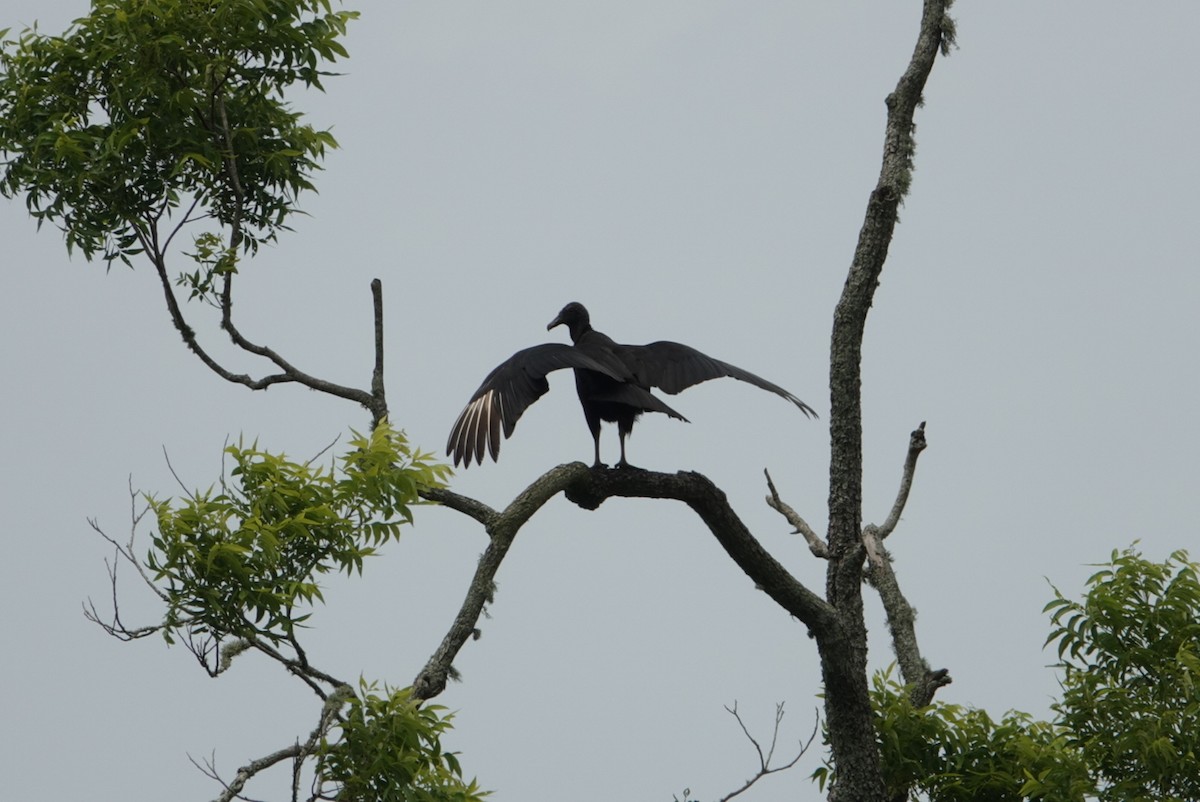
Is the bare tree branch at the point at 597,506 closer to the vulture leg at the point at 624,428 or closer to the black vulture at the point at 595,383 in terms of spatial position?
the black vulture at the point at 595,383

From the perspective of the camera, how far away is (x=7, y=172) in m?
7.33

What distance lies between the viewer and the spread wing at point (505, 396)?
217 inches

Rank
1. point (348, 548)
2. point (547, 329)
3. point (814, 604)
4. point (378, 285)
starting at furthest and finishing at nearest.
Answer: point (547, 329) < point (378, 285) < point (814, 604) < point (348, 548)

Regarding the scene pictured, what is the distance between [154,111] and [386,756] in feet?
13.1

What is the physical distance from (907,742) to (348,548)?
10.7 ft

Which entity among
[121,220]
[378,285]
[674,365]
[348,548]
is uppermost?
[121,220]

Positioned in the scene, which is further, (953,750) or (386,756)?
(953,750)

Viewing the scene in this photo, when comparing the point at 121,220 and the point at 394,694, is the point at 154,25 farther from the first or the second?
the point at 394,694

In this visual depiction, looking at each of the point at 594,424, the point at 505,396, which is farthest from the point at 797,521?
A: the point at 505,396

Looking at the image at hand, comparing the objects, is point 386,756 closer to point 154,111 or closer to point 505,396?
point 505,396

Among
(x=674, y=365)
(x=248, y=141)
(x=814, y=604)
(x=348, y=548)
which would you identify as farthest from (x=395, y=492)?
(x=248, y=141)

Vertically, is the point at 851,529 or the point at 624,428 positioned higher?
the point at 624,428

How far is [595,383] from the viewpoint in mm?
6320

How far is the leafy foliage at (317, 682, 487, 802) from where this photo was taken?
4.71m
